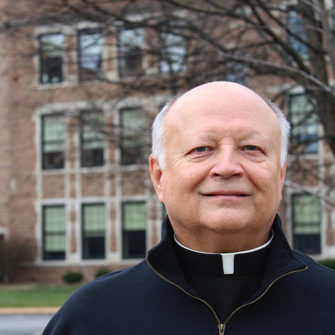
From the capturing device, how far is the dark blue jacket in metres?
1.76

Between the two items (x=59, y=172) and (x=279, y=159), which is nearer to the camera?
(x=279, y=159)

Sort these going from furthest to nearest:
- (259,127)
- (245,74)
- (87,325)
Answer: (245,74) < (87,325) < (259,127)

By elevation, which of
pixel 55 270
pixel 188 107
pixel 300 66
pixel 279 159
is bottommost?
pixel 55 270

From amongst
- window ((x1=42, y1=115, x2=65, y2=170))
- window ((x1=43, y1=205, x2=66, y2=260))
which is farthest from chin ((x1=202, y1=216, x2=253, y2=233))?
window ((x1=43, y1=205, x2=66, y2=260))

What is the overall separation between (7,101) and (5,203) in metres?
3.94

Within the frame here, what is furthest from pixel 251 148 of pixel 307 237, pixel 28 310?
pixel 307 237

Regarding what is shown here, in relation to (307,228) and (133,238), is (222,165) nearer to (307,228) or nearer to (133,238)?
(307,228)

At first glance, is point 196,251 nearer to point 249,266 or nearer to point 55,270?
point 249,266

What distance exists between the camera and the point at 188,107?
1.81 m

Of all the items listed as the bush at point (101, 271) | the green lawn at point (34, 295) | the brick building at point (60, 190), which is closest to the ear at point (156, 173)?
the green lawn at point (34, 295)

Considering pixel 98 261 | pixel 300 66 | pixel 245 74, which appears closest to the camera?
pixel 300 66

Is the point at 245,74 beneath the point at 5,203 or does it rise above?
above

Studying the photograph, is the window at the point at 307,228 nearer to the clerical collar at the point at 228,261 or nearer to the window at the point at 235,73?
the window at the point at 235,73

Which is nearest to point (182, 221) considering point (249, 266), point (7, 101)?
point (249, 266)
